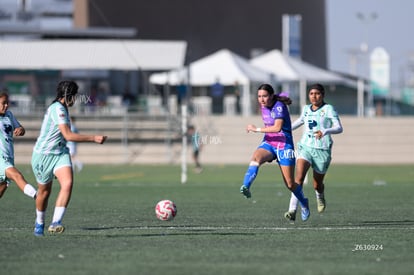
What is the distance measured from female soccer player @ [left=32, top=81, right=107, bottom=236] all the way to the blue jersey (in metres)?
3.44

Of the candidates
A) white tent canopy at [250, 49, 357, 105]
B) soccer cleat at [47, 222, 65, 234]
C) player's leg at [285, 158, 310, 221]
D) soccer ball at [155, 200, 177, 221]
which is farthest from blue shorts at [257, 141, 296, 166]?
white tent canopy at [250, 49, 357, 105]

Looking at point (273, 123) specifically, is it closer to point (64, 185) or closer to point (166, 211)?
point (166, 211)

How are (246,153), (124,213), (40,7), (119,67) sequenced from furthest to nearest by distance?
(40,7) < (119,67) < (246,153) < (124,213)

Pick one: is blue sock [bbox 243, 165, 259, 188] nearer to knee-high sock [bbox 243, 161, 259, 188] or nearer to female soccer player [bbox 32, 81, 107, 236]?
knee-high sock [bbox 243, 161, 259, 188]

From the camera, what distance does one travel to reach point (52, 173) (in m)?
13.9

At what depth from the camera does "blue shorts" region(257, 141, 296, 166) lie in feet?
52.7

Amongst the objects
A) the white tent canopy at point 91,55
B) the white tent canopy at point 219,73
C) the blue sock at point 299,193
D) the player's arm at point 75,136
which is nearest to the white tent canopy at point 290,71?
the white tent canopy at point 219,73

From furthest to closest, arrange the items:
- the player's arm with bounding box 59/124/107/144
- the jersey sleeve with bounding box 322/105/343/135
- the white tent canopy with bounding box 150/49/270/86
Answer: the white tent canopy with bounding box 150/49/270/86, the jersey sleeve with bounding box 322/105/343/135, the player's arm with bounding box 59/124/107/144

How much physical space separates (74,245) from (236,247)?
1.90m

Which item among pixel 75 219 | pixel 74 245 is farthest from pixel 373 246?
pixel 75 219

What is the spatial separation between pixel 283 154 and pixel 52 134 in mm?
3810

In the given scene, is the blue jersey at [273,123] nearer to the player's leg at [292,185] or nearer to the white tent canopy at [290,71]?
the player's leg at [292,185]

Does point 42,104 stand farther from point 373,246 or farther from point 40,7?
point 373,246

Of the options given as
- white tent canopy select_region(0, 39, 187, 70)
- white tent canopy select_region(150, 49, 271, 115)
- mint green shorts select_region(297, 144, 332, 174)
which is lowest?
mint green shorts select_region(297, 144, 332, 174)
